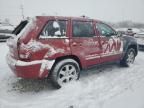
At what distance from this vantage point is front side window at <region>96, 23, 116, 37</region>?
4.99 meters

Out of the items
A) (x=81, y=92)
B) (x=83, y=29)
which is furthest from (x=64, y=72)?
(x=83, y=29)

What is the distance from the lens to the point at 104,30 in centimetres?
516

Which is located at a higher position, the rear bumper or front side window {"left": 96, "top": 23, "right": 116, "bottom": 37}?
front side window {"left": 96, "top": 23, "right": 116, "bottom": 37}

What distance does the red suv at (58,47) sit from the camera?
369 cm

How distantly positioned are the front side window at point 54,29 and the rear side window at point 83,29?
1.07 feet

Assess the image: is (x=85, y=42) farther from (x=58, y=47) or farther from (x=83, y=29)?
(x=58, y=47)

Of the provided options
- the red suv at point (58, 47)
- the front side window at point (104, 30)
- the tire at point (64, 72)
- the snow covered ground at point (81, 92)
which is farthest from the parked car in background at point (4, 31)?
Result: the tire at point (64, 72)

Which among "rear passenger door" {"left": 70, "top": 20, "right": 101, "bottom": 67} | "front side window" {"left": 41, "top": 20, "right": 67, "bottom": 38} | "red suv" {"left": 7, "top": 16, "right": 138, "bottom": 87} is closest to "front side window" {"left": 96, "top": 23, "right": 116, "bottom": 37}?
"red suv" {"left": 7, "top": 16, "right": 138, "bottom": 87}

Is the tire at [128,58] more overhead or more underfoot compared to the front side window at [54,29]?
more underfoot

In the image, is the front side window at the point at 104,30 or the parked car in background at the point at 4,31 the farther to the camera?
the parked car in background at the point at 4,31

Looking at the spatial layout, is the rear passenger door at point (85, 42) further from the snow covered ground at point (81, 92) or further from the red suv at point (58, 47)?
the snow covered ground at point (81, 92)

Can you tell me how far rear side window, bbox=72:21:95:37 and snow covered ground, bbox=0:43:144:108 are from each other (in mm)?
1284

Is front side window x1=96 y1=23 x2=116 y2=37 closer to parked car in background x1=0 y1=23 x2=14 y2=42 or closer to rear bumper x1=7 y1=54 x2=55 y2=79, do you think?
rear bumper x1=7 y1=54 x2=55 y2=79

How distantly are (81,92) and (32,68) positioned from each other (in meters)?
1.29
